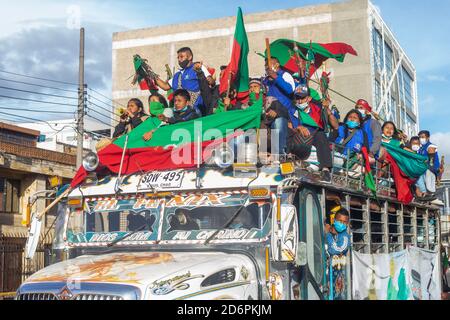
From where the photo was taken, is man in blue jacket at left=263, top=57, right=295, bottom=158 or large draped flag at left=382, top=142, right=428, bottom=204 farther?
large draped flag at left=382, top=142, right=428, bottom=204

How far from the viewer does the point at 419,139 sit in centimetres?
1115

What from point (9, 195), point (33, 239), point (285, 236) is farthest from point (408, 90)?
point (285, 236)

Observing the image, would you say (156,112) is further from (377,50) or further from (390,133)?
(377,50)

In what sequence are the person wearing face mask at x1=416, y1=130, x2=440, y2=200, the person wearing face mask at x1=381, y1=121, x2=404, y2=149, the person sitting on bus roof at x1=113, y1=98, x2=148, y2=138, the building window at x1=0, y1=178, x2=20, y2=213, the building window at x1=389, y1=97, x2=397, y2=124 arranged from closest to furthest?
the person sitting on bus roof at x1=113, y1=98, x2=148, y2=138, the person wearing face mask at x1=416, y1=130, x2=440, y2=200, the person wearing face mask at x1=381, y1=121, x2=404, y2=149, the building window at x1=0, y1=178, x2=20, y2=213, the building window at x1=389, y1=97, x2=397, y2=124

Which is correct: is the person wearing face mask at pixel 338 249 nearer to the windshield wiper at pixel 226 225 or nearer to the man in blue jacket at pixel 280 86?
the windshield wiper at pixel 226 225

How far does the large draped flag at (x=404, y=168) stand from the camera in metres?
8.98

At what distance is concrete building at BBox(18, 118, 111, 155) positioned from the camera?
2995 centimetres

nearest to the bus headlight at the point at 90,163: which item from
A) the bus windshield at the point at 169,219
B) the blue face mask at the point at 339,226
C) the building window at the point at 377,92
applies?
the bus windshield at the point at 169,219

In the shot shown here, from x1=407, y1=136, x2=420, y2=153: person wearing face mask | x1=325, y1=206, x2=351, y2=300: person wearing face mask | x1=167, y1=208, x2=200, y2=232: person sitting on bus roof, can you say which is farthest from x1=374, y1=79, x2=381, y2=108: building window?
x1=167, y1=208, x2=200, y2=232: person sitting on bus roof

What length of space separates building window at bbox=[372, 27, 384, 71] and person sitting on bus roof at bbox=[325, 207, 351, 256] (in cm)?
2296

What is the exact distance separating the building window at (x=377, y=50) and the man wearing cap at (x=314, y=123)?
20.8 m

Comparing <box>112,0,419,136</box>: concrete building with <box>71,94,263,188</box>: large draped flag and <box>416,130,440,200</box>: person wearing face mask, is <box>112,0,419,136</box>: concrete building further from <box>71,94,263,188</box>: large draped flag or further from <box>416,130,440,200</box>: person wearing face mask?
<box>71,94,263,188</box>: large draped flag

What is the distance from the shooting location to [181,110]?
8055 mm
